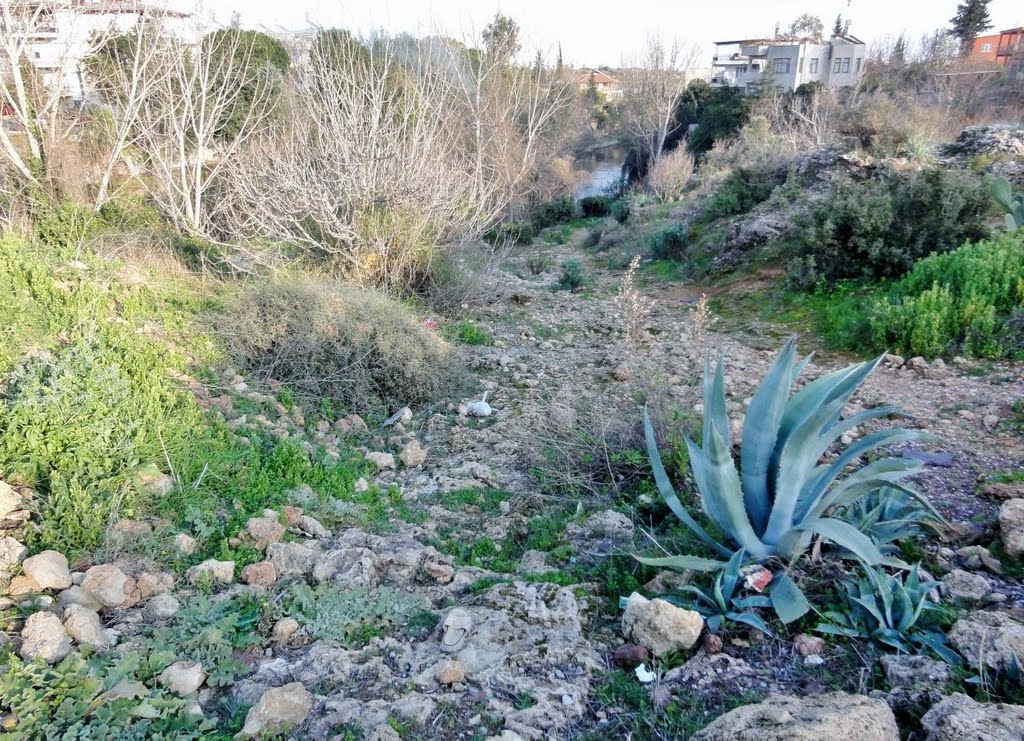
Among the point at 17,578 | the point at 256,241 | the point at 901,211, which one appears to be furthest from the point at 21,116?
the point at 901,211

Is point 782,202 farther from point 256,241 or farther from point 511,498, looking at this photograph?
point 511,498

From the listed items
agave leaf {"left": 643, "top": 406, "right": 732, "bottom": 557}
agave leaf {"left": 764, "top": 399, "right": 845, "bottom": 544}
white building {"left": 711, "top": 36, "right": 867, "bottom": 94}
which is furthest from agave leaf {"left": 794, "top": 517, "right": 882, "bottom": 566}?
white building {"left": 711, "top": 36, "right": 867, "bottom": 94}

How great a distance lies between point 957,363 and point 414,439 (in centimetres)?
413

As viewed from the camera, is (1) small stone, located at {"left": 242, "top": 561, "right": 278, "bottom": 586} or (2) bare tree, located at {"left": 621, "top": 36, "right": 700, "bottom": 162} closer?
(1) small stone, located at {"left": 242, "top": 561, "right": 278, "bottom": 586}

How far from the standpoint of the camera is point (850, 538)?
213 cm

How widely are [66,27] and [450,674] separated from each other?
30.4 ft

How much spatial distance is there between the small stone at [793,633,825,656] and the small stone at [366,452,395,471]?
2520 mm

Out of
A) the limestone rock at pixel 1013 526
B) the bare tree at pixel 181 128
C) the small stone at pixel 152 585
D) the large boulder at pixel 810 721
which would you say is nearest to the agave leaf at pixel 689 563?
the large boulder at pixel 810 721

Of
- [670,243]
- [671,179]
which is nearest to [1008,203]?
[670,243]

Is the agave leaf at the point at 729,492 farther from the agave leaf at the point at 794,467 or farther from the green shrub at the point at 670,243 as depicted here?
the green shrub at the point at 670,243

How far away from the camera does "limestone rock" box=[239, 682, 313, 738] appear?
182 centimetres

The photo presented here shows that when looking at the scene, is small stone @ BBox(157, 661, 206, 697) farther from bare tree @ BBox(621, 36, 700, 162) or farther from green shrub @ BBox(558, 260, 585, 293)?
bare tree @ BBox(621, 36, 700, 162)

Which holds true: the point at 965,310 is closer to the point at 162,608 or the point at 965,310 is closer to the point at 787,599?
the point at 787,599

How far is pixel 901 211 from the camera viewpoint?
705cm
